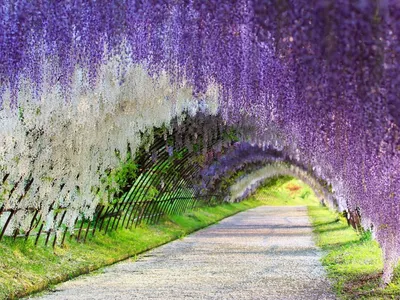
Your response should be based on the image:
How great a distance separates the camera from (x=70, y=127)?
41.8 ft

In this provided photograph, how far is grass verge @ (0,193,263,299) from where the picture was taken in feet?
37.2

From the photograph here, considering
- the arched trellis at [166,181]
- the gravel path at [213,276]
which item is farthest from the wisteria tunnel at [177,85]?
the gravel path at [213,276]

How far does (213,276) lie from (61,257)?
3.45 m

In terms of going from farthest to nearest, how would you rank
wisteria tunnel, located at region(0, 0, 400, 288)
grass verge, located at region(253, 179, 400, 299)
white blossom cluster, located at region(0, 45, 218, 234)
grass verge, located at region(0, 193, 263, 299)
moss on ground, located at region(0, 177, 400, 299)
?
grass verge, located at region(0, 193, 263, 299), moss on ground, located at region(0, 177, 400, 299), white blossom cluster, located at region(0, 45, 218, 234), grass verge, located at region(253, 179, 400, 299), wisteria tunnel, located at region(0, 0, 400, 288)

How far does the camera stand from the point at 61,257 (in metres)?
14.7

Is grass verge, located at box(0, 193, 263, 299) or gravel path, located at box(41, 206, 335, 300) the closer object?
gravel path, located at box(41, 206, 335, 300)

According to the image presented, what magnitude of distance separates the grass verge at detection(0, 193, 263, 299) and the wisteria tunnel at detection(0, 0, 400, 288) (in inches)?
18.3

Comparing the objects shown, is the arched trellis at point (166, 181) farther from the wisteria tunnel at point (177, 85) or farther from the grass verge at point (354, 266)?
the grass verge at point (354, 266)

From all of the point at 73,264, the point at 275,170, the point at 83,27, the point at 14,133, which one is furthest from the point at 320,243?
the point at 275,170

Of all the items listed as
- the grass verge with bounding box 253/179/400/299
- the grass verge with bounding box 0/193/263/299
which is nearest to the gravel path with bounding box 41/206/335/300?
the grass verge with bounding box 253/179/400/299

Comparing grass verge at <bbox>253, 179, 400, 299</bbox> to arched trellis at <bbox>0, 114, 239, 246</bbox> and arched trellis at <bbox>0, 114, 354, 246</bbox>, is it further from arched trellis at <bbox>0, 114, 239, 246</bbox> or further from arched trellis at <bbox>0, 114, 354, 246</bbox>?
arched trellis at <bbox>0, 114, 239, 246</bbox>

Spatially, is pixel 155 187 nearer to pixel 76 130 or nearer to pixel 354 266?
pixel 354 266

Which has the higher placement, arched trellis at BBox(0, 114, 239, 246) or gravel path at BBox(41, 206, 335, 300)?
arched trellis at BBox(0, 114, 239, 246)

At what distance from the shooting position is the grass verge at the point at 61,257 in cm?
1135
